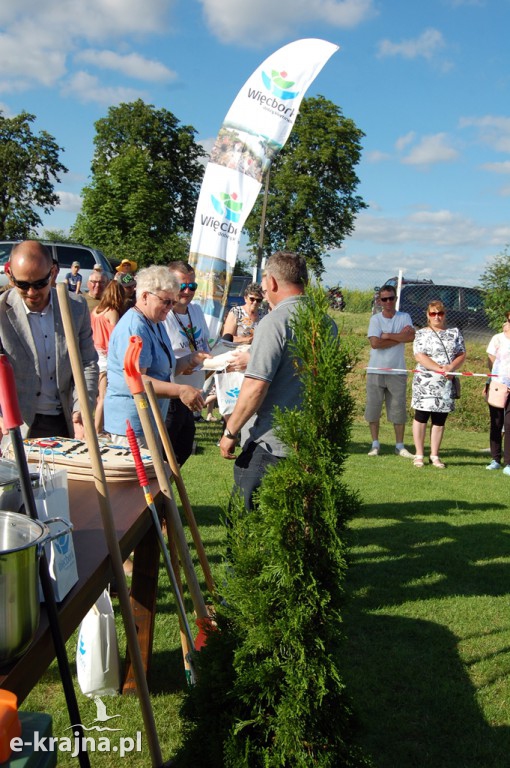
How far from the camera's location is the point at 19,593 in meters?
1.45

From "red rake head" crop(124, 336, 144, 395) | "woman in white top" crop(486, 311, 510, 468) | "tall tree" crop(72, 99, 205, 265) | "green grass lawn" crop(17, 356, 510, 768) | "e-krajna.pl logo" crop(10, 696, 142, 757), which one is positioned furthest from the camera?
"tall tree" crop(72, 99, 205, 265)

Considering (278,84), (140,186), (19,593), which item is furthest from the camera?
(140,186)

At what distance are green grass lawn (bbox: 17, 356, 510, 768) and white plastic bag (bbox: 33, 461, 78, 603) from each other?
27.8 inches

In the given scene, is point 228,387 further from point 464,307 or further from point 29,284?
point 464,307

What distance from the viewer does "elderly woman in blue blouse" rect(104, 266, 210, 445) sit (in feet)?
13.5

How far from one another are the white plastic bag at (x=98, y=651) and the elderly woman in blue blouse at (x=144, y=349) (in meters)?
1.25

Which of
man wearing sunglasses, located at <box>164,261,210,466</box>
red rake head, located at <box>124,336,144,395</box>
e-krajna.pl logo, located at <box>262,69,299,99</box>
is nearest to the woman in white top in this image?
e-krajna.pl logo, located at <box>262,69,299,99</box>

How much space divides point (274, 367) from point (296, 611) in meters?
1.60

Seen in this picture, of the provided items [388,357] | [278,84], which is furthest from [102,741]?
[278,84]

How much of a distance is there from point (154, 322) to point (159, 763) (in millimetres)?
2632

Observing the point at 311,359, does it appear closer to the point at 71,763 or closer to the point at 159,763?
the point at 159,763

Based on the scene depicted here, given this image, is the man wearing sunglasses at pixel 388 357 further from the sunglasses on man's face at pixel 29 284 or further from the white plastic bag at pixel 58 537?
the white plastic bag at pixel 58 537

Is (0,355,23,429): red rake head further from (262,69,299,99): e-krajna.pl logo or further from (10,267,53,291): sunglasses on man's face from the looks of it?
(262,69,299,99): e-krajna.pl logo

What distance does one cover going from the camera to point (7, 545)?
1.60 meters
